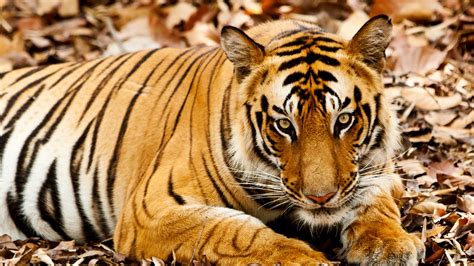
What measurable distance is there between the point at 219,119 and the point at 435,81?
2.36 meters

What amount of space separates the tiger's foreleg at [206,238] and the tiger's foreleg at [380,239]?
19cm

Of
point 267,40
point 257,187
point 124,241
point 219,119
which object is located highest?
point 267,40

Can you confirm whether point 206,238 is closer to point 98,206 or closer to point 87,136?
point 98,206

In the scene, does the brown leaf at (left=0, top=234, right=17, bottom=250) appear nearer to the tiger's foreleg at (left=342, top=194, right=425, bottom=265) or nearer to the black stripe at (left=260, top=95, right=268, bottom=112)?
the black stripe at (left=260, top=95, right=268, bottom=112)

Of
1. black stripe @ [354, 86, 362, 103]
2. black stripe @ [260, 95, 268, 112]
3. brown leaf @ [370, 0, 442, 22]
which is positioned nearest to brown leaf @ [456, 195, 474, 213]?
black stripe @ [354, 86, 362, 103]

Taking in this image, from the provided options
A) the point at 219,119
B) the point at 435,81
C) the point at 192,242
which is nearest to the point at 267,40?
the point at 219,119

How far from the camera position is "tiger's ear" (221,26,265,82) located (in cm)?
348

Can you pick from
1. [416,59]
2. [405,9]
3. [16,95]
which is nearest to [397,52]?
[416,59]

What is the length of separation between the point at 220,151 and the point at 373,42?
29.5 inches

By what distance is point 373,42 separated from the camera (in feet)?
11.5

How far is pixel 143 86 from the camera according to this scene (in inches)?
172

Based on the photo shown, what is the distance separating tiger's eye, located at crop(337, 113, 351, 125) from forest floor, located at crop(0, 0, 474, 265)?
0.63 m

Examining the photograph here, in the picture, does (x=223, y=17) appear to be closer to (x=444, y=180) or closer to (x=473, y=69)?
(x=473, y=69)

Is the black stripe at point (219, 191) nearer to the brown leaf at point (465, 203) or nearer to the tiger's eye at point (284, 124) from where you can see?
the tiger's eye at point (284, 124)
